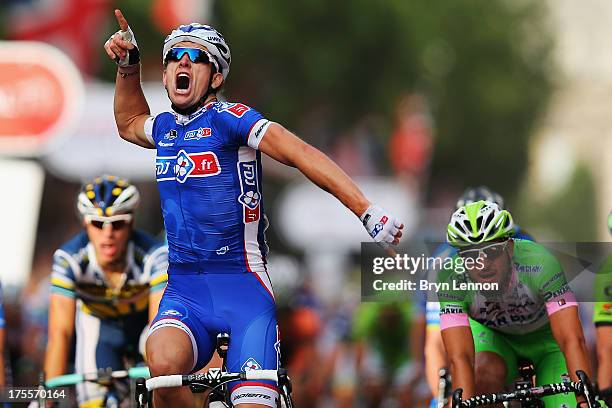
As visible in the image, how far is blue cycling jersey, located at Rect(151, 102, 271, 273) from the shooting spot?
7867mm

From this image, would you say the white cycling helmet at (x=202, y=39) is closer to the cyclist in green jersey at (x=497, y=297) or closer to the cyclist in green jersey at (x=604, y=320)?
the cyclist in green jersey at (x=497, y=297)

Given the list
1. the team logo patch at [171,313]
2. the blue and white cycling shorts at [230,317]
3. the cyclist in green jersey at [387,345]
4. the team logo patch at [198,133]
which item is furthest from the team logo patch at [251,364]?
the cyclist in green jersey at [387,345]

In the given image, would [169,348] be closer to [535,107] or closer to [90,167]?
[90,167]

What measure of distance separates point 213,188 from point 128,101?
1084mm

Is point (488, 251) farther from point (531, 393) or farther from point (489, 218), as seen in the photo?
point (531, 393)

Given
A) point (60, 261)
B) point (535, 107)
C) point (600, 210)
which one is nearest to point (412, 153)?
point (535, 107)

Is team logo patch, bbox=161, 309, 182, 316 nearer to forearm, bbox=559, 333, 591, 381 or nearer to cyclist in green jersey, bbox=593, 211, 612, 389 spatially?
A: forearm, bbox=559, 333, 591, 381

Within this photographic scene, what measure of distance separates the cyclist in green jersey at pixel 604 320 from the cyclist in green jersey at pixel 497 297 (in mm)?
373

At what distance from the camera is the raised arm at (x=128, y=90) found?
845cm

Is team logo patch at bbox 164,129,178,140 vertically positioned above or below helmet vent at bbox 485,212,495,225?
above

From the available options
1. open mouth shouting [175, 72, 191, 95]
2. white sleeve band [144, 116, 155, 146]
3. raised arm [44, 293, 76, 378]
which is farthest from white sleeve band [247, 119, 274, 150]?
raised arm [44, 293, 76, 378]

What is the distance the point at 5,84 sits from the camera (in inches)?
1160

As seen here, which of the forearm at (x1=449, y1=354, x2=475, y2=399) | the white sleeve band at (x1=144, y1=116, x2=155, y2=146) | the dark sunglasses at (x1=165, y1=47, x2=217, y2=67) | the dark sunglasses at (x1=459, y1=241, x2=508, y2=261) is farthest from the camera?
the dark sunglasses at (x1=459, y1=241, x2=508, y2=261)

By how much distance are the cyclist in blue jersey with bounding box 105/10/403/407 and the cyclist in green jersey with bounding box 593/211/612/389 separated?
9.03 feet
